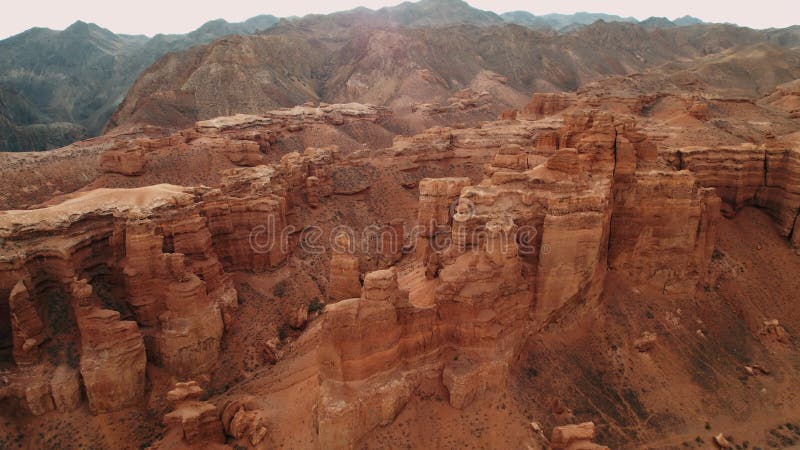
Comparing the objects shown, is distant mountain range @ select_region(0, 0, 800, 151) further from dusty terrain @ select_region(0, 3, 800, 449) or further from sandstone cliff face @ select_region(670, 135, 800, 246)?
sandstone cliff face @ select_region(670, 135, 800, 246)

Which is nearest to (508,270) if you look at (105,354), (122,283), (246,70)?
(105,354)

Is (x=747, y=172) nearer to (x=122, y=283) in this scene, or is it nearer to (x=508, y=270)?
(x=508, y=270)

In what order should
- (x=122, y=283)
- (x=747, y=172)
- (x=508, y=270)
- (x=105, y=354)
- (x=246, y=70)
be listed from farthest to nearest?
(x=246, y=70)
(x=747, y=172)
(x=122, y=283)
(x=105, y=354)
(x=508, y=270)

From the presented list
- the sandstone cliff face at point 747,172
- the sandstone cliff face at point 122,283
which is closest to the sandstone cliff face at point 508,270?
the sandstone cliff face at point 747,172

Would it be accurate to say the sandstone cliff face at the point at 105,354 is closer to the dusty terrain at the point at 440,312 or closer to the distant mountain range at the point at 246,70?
the dusty terrain at the point at 440,312

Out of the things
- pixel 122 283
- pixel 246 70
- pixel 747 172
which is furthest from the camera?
pixel 246 70

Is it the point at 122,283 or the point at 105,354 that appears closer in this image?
the point at 105,354

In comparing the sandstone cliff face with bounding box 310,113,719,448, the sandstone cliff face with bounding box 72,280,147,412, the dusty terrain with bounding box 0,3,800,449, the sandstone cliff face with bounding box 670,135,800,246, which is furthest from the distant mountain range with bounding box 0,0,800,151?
the sandstone cliff face with bounding box 670,135,800,246

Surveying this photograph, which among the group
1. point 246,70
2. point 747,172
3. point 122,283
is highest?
point 246,70

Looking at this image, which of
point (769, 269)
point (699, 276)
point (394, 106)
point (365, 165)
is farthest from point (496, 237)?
point (394, 106)
